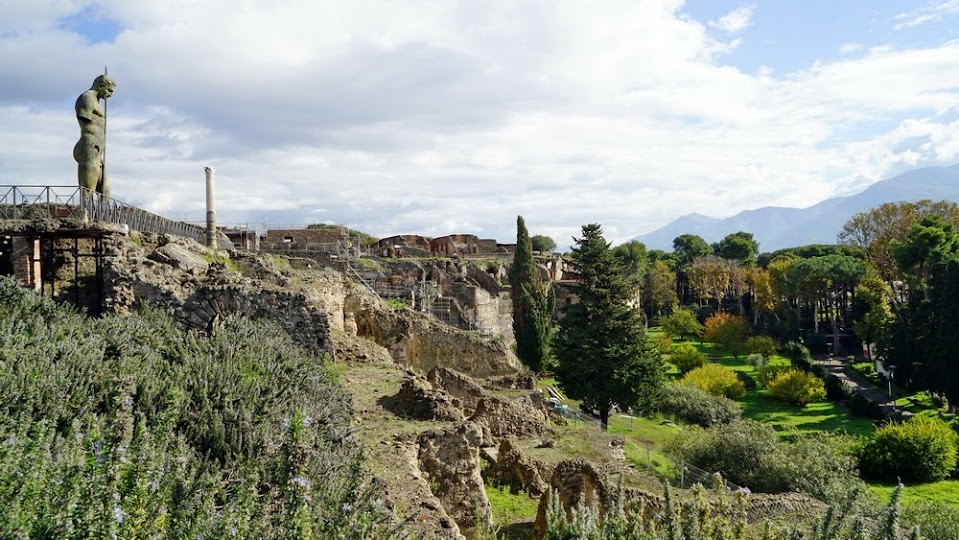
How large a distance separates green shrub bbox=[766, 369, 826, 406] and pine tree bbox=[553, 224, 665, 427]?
1084cm

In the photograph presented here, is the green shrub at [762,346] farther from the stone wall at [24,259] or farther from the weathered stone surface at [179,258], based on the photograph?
the stone wall at [24,259]

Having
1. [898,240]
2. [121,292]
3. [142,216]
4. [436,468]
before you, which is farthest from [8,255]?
[898,240]

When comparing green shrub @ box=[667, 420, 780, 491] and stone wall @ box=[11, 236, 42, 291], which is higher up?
stone wall @ box=[11, 236, 42, 291]

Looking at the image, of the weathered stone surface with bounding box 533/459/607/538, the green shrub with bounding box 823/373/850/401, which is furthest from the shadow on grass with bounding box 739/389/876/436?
the weathered stone surface with bounding box 533/459/607/538

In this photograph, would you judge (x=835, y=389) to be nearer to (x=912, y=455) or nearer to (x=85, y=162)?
(x=912, y=455)

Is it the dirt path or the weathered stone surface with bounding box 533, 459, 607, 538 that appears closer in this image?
the weathered stone surface with bounding box 533, 459, 607, 538

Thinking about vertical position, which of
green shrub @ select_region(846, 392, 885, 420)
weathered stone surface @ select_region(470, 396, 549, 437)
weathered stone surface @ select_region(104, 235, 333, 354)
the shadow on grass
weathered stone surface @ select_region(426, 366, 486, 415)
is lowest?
the shadow on grass

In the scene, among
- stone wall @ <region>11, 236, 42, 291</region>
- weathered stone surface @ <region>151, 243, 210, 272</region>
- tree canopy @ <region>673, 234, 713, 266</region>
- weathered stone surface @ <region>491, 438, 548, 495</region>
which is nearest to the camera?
weathered stone surface @ <region>491, 438, 548, 495</region>

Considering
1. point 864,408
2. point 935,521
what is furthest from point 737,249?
point 935,521

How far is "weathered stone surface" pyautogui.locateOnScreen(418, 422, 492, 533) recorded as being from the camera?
908 cm

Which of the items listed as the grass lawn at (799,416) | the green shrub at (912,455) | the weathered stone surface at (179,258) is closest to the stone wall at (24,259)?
the weathered stone surface at (179,258)

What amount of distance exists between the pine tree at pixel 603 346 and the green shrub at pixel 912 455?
7.33 m

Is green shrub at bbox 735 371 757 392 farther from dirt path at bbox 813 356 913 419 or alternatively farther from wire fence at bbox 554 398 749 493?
wire fence at bbox 554 398 749 493

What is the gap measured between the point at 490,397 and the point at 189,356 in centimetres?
700
